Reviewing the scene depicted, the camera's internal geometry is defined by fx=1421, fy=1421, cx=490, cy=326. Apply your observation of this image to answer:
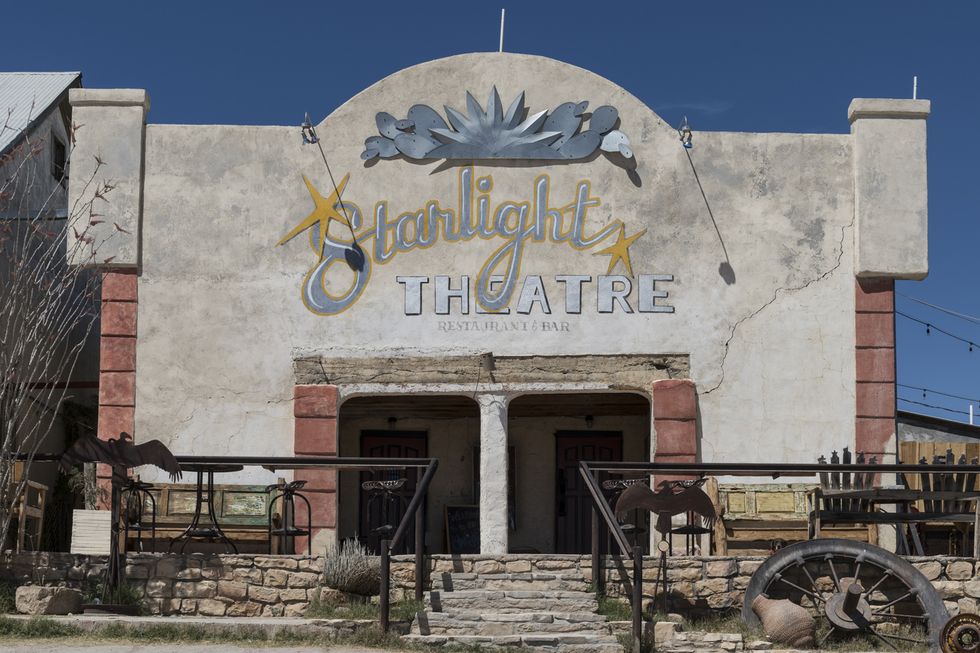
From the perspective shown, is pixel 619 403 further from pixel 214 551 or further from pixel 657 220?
pixel 214 551

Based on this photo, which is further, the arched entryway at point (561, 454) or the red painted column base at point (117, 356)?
the arched entryway at point (561, 454)

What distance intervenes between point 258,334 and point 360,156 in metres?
2.33

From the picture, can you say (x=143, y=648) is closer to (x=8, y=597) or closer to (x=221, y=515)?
(x=8, y=597)

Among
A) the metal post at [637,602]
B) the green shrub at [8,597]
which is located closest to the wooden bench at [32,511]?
the green shrub at [8,597]

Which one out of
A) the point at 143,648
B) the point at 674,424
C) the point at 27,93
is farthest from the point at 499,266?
the point at 27,93

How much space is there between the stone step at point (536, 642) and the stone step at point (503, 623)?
26 centimetres

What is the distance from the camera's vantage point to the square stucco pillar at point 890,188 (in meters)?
15.7

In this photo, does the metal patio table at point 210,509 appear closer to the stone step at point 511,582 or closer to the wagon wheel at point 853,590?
the stone step at point 511,582

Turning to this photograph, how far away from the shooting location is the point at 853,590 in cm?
1232

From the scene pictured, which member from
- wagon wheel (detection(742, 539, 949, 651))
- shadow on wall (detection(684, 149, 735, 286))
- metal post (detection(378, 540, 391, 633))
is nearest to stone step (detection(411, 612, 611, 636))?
metal post (detection(378, 540, 391, 633))

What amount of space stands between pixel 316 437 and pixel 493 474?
6.55 ft

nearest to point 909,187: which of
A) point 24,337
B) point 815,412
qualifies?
point 815,412

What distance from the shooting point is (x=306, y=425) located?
1569 centimetres

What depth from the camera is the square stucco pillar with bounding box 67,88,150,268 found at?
15922 millimetres
